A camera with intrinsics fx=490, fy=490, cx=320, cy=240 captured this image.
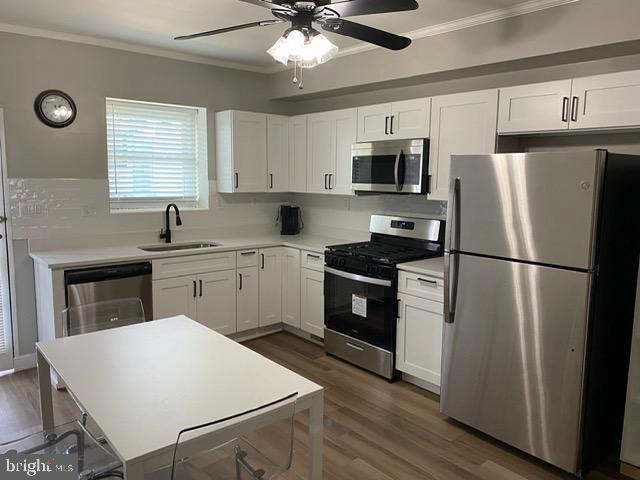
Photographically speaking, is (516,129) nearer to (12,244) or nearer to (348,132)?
(348,132)

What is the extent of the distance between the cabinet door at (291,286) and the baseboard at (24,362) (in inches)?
81.9

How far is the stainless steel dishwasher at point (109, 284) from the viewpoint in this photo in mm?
3391

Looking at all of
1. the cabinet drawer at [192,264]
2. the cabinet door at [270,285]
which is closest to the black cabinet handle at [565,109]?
the cabinet door at [270,285]

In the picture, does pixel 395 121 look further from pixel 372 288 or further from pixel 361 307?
pixel 361 307

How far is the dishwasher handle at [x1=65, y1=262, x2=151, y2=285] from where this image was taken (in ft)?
11.1

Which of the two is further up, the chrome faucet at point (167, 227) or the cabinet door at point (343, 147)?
the cabinet door at point (343, 147)

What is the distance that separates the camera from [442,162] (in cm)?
348

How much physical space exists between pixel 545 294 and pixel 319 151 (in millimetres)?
2531

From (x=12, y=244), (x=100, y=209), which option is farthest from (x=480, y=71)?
(x=12, y=244)

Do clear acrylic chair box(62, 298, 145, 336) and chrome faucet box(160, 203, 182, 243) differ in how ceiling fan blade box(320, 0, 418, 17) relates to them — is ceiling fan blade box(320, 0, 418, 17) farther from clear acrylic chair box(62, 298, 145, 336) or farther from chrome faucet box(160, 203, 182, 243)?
chrome faucet box(160, 203, 182, 243)

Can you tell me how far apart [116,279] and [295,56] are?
2208 mm

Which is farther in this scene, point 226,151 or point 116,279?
point 226,151

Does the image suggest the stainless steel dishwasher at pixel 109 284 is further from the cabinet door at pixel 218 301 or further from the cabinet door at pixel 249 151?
the cabinet door at pixel 249 151

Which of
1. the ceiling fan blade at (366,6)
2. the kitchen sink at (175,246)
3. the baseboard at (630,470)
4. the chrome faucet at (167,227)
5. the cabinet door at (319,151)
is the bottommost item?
the baseboard at (630,470)
